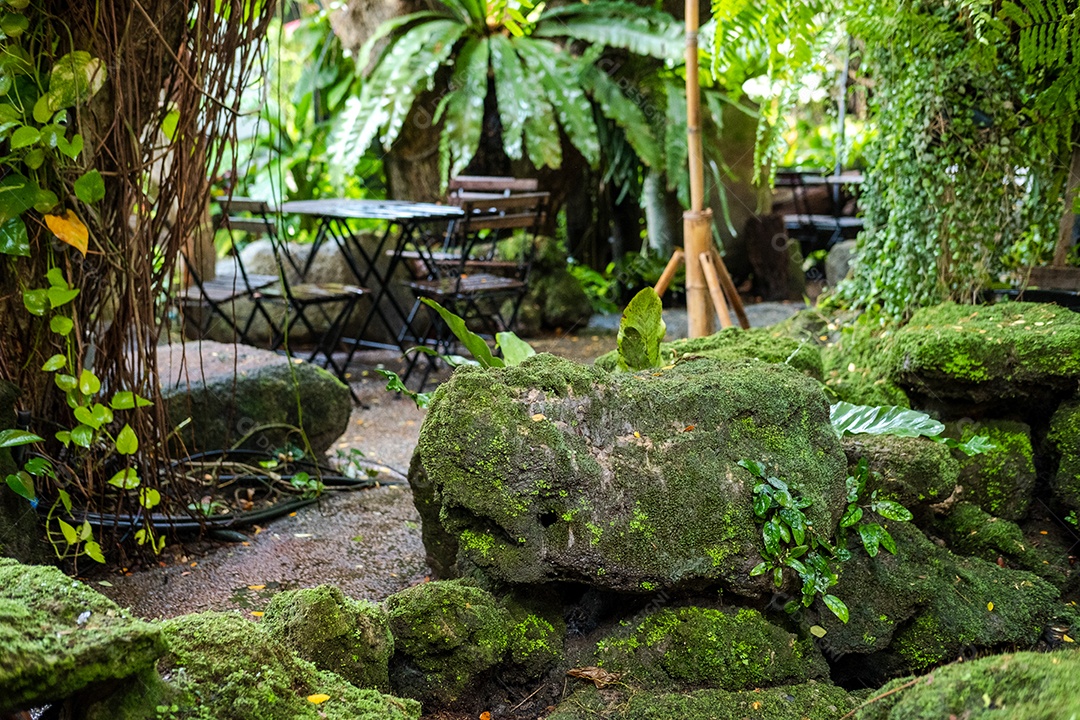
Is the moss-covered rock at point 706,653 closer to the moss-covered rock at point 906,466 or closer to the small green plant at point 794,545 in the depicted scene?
the small green plant at point 794,545

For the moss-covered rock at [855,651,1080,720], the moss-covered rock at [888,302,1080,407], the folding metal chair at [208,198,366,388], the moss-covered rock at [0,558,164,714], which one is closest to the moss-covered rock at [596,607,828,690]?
the moss-covered rock at [855,651,1080,720]

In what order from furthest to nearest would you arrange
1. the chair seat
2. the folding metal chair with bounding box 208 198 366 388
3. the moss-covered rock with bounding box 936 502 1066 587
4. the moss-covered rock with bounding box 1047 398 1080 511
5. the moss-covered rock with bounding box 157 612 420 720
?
the chair seat < the folding metal chair with bounding box 208 198 366 388 < the moss-covered rock with bounding box 1047 398 1080 511 < the moss-covered rock with bounding box 936 502 1066 587 < the moss-covered rock with bounding box 157 612 420 720

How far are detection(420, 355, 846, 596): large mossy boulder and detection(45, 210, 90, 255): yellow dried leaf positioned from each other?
104 centimetres

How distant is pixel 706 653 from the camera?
2.23 meters

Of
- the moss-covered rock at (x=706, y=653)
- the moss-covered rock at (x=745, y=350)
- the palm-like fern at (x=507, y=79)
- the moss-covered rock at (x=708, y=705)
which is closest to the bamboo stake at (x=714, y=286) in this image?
the moss-covered rock at (x=745, y=350)

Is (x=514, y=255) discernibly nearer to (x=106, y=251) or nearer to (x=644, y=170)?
(x=644, y=170)

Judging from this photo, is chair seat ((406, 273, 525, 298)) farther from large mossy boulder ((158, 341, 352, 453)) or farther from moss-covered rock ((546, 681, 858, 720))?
moss-covered rock ((546, 681, 858, 720))

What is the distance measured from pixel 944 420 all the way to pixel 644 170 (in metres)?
5.42

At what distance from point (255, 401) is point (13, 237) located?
1.50m

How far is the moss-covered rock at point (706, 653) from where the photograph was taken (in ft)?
7.29

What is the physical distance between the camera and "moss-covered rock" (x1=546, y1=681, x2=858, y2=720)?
210cm

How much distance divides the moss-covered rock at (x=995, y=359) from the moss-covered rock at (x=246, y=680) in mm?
2099

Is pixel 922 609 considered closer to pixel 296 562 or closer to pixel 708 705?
pixel 708 705

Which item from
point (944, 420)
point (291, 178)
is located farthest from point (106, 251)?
point (291, 178)
